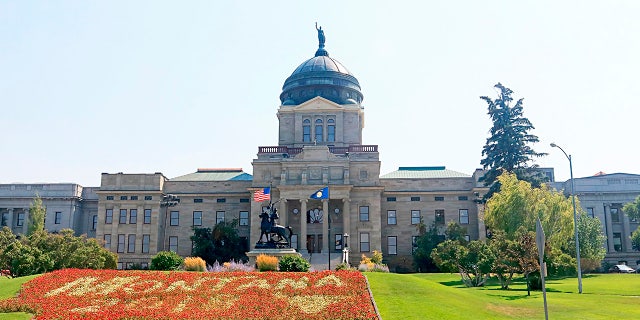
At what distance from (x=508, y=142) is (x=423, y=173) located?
20875 millimetres

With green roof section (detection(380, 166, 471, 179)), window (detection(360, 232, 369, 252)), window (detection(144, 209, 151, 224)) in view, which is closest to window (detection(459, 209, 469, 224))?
green roof section (detection(380, 166, 471, 179))

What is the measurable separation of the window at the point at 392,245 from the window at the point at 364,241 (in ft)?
14.6

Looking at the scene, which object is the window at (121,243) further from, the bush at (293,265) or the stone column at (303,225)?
the bush at (293,265)

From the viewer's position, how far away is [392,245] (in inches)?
2800

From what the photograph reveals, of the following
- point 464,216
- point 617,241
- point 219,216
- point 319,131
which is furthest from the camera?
point 319,131

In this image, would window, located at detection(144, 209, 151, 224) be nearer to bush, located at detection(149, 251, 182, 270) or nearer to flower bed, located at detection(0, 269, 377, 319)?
bush, located at detection(149, 251, 182, 270)

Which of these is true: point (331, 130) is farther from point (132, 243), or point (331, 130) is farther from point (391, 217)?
point (132, 243)

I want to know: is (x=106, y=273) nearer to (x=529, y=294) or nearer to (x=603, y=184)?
(x=529, y=294)

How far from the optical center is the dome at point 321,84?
257 ft

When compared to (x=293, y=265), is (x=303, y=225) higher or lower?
higher

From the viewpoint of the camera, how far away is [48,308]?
24500 millimetres

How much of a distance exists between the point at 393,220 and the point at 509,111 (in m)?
20.5

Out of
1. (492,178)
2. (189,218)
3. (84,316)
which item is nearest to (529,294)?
(84,316)

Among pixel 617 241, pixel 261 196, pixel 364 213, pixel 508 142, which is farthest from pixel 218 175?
pixel 617 241
